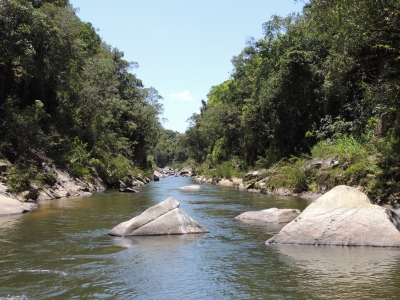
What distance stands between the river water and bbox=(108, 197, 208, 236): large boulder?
0.30 m

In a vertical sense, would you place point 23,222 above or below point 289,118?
below

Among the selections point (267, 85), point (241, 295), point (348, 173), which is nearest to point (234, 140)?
point (267, 85)

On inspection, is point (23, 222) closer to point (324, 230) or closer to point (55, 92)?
point (324, 230)

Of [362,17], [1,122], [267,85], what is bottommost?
[1,122]

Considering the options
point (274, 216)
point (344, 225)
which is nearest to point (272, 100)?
point (274, 216)

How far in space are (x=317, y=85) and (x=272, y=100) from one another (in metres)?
3.92

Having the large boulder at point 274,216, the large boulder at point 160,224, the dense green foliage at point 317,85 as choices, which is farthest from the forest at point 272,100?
the large boulder at point 160,224

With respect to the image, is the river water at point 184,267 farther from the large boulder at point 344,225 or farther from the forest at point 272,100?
the forest at point 272,100

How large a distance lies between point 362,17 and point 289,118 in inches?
760

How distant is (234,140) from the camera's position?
1831 inches

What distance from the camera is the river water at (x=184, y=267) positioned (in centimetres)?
593

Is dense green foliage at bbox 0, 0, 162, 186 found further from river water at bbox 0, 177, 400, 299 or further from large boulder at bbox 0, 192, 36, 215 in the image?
river water at bbox 0, 177, 400, 299

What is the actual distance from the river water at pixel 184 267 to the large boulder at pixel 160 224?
30 centimetres

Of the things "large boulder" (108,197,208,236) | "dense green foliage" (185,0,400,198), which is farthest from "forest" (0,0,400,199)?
"large boulder" (108,197,208,236)
